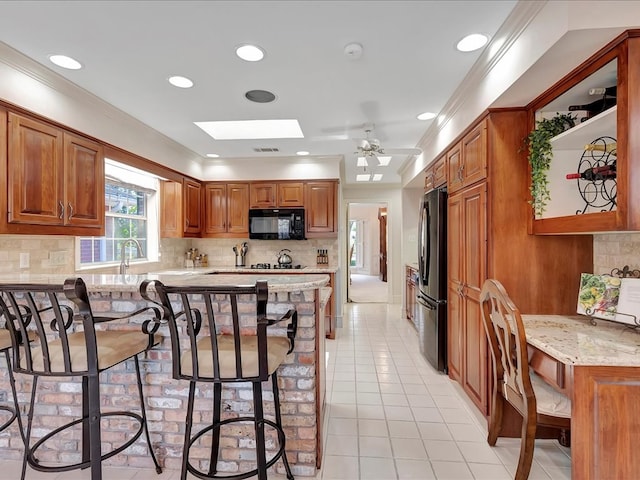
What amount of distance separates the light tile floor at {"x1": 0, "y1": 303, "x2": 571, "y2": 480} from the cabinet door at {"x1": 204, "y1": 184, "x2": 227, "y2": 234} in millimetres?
2612

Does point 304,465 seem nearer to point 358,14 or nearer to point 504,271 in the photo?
→ point 504,271

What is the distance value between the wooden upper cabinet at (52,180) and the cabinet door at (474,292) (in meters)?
3.08

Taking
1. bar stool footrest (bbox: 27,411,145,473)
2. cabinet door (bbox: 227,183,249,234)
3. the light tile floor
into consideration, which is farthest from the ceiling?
the light tile floor

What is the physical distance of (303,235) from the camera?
4676 millimetres

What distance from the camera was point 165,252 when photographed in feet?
14.6

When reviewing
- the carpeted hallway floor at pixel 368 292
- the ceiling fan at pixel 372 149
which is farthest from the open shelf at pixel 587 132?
the carpeted hallway floor at pixel 368 292

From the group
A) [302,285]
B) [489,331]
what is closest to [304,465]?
[302,285]

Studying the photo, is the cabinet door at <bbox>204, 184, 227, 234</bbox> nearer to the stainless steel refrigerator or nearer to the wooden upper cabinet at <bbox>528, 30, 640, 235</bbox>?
the stainless steel refrigerator

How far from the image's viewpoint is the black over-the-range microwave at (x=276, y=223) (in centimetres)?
466

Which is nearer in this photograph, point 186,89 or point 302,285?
point 302,285

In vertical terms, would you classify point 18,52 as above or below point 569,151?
above

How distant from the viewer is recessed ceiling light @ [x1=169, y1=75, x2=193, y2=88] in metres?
2.40

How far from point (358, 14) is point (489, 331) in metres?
1.93

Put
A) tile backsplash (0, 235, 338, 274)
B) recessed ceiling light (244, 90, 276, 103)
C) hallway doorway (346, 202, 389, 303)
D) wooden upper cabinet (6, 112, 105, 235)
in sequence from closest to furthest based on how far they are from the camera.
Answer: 1. wooden upper cabinet (6, 112, 105, 235)
2. tile backsplash (0, 235, 338, 274)
3. recessed ceiling light (244, 90, 276, 103)
4. hallway doorway (346, 202, 389, 303)
